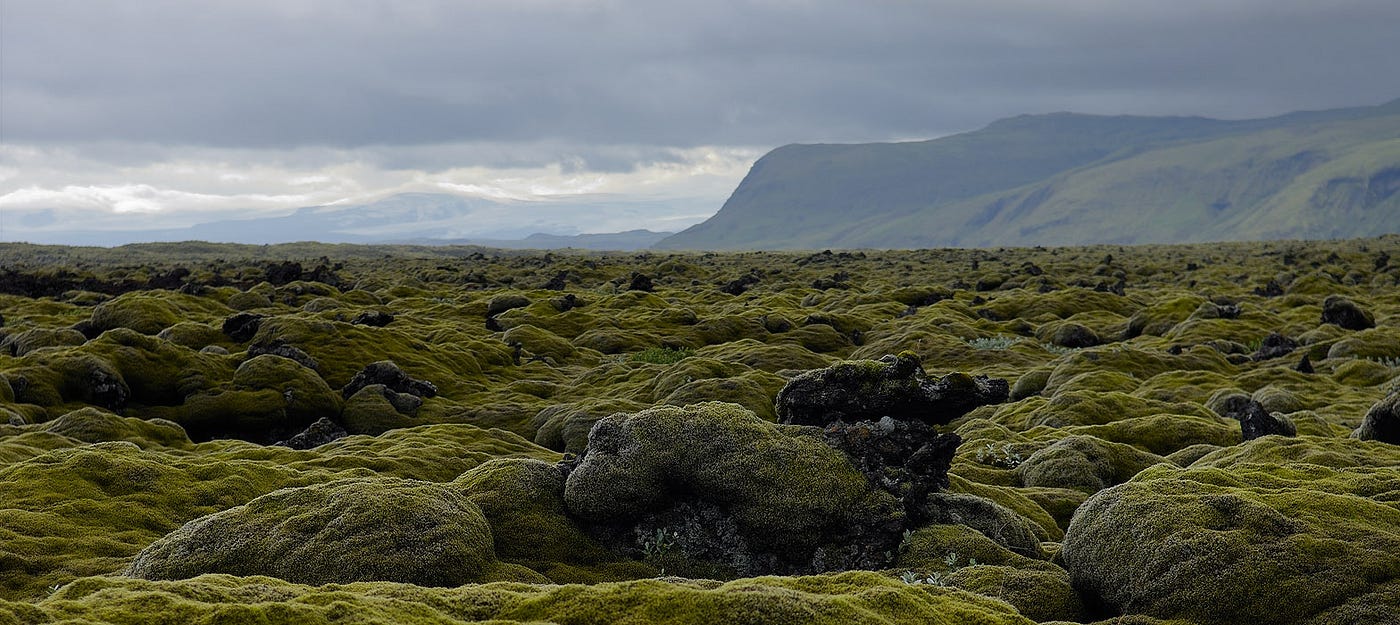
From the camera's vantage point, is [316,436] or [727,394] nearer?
[316,436]

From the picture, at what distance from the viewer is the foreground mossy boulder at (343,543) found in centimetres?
1099

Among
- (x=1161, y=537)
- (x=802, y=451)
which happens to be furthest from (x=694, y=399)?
(x=1161, y=537)

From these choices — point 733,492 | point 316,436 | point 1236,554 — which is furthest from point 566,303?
point 1236,554

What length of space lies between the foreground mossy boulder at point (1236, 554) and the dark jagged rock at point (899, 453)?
241 cm

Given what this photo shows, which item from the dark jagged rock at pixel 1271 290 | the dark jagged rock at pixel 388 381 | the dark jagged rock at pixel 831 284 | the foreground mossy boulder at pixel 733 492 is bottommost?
the dark jagged rock at pixel 1271 290

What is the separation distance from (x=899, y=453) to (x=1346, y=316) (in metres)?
38.1

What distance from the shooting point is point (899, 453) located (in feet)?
45.4

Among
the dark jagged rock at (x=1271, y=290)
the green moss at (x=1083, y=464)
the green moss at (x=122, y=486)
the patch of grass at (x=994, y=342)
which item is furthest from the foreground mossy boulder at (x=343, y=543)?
the dark jagged rock at (x=1271, y=290)

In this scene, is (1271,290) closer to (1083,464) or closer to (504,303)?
(504,303)

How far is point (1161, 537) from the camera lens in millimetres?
10203

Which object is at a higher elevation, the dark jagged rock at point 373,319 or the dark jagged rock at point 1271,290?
the dark jagged rock at point 373,319

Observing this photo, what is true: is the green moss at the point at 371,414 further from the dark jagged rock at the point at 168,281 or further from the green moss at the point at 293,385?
the dark jagged rock at the point at 168,281

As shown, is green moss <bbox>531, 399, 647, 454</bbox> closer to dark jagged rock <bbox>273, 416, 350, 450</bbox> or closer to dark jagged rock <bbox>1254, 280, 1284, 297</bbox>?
dark jagged rock <bbox>273, 416, 350, 450</bbox>

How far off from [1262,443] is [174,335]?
32.3 m
